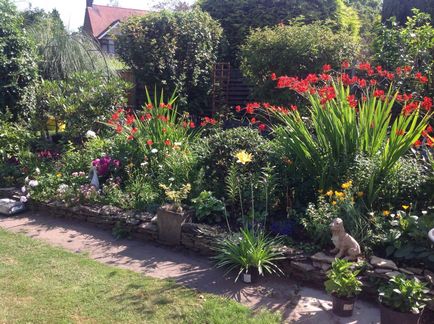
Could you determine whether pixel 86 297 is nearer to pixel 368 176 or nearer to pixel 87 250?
pixel 87 250

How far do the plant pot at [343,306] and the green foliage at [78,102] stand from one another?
17.6 ft

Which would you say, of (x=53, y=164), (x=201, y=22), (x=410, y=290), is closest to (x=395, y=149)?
(x=410, y=290)

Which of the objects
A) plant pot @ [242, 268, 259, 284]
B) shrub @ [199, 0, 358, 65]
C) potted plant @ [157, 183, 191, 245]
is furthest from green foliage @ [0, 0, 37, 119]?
plant pot @ [242, 268, 259, 284]

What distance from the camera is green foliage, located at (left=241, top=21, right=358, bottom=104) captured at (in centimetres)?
792

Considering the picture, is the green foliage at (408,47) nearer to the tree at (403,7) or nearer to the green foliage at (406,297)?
the tree at (403,7)

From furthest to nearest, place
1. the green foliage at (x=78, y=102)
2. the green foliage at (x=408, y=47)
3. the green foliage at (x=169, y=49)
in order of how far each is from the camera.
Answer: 1. the green foliage at (x=169, y=49)
2. the green foliage at (x=78, y=102)
3. the green foliage at (x=408, y=47)

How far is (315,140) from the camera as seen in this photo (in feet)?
15.7

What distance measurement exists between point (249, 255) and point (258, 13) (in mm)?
8563

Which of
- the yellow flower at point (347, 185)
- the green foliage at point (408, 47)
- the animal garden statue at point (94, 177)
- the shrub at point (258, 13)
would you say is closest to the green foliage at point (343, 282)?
the yellow flower at point (347, 185)

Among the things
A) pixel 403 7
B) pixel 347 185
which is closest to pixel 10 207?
pixel 347 185

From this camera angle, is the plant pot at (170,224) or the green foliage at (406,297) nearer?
the green foliage at (406,297)

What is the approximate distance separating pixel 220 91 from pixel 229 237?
6577 mm

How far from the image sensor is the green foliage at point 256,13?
1098cm

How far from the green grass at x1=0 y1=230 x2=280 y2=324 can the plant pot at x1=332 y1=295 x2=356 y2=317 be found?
0.46 m
